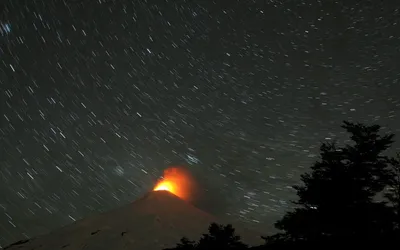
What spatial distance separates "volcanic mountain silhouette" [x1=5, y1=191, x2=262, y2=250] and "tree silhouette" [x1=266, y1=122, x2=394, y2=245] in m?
43.8

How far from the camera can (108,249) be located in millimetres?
48812

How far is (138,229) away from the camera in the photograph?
2393 inches

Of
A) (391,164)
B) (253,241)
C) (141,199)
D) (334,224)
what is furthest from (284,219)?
(141,199)

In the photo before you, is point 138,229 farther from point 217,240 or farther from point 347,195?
point 347,195

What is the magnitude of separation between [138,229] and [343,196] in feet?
184

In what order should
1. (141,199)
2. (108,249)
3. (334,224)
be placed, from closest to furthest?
(334,224)
(108,249)
(141,199)

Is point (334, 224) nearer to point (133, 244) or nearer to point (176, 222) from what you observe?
point (133, 244)

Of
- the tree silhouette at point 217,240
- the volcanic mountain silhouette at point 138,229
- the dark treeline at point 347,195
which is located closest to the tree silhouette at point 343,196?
the dark treeline at point 347,195

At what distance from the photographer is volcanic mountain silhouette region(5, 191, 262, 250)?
170 feet

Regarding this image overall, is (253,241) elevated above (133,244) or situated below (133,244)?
above

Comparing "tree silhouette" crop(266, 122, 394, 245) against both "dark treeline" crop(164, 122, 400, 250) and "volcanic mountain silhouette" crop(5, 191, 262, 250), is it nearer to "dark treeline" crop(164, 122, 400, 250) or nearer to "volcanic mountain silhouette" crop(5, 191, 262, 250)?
"dark treeline" crop(164, 122, 400, 250)

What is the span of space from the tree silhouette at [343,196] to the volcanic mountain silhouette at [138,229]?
43.8 m

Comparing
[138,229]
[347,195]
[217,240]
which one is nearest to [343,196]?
[347,195]

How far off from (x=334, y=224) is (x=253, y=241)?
54821 mm
